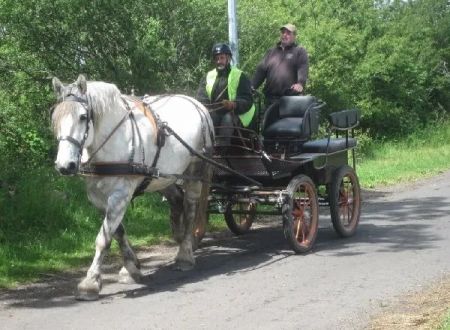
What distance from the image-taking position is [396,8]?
2748 cm

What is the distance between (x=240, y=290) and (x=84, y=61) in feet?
19.1

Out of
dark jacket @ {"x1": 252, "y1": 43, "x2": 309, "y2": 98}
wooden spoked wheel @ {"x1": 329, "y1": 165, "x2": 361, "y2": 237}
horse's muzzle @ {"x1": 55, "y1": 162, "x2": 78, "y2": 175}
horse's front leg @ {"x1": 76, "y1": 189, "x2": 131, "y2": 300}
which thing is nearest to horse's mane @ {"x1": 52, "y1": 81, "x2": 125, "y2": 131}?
horse's muzzle @ {"x1": 55, "y1": 162, "x2": 78, "y2": 175}

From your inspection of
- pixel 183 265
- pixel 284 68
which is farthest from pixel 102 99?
pixel 284 68

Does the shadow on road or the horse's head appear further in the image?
the shadow on road

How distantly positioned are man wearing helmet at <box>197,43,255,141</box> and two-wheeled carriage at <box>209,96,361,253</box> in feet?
0.56

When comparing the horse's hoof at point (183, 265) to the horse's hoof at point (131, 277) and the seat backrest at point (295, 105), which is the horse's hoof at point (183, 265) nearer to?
the horse's hoof at point (131, 277)

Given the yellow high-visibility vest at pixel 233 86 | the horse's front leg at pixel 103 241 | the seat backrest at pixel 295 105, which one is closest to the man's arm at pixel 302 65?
the seat backrest at pixel 295 105

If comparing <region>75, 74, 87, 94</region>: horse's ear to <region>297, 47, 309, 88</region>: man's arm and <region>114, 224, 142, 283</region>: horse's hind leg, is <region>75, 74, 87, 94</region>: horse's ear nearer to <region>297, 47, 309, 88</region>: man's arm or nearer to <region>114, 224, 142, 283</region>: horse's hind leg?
<region>114, 224, 142, 283</region>: horse's hind leg

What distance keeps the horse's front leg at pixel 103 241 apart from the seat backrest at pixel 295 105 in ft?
9.78

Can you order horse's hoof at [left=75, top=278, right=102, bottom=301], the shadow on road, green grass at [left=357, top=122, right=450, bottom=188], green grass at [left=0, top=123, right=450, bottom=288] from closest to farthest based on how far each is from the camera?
horse's hoof at [left=75, top=278, right=102, bottom=301], the shadow on road, green grass at [left=0, top=123, right=450, bottom=288], green grass at [left=357, top=122, right=450, bottom=188]

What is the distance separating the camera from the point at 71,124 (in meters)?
7.11

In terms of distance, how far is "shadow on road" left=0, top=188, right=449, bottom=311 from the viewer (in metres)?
7.68

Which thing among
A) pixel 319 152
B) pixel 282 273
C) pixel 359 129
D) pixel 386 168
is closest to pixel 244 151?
pixel 319 152

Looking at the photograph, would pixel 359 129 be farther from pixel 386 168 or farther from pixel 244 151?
pixel 244 151
